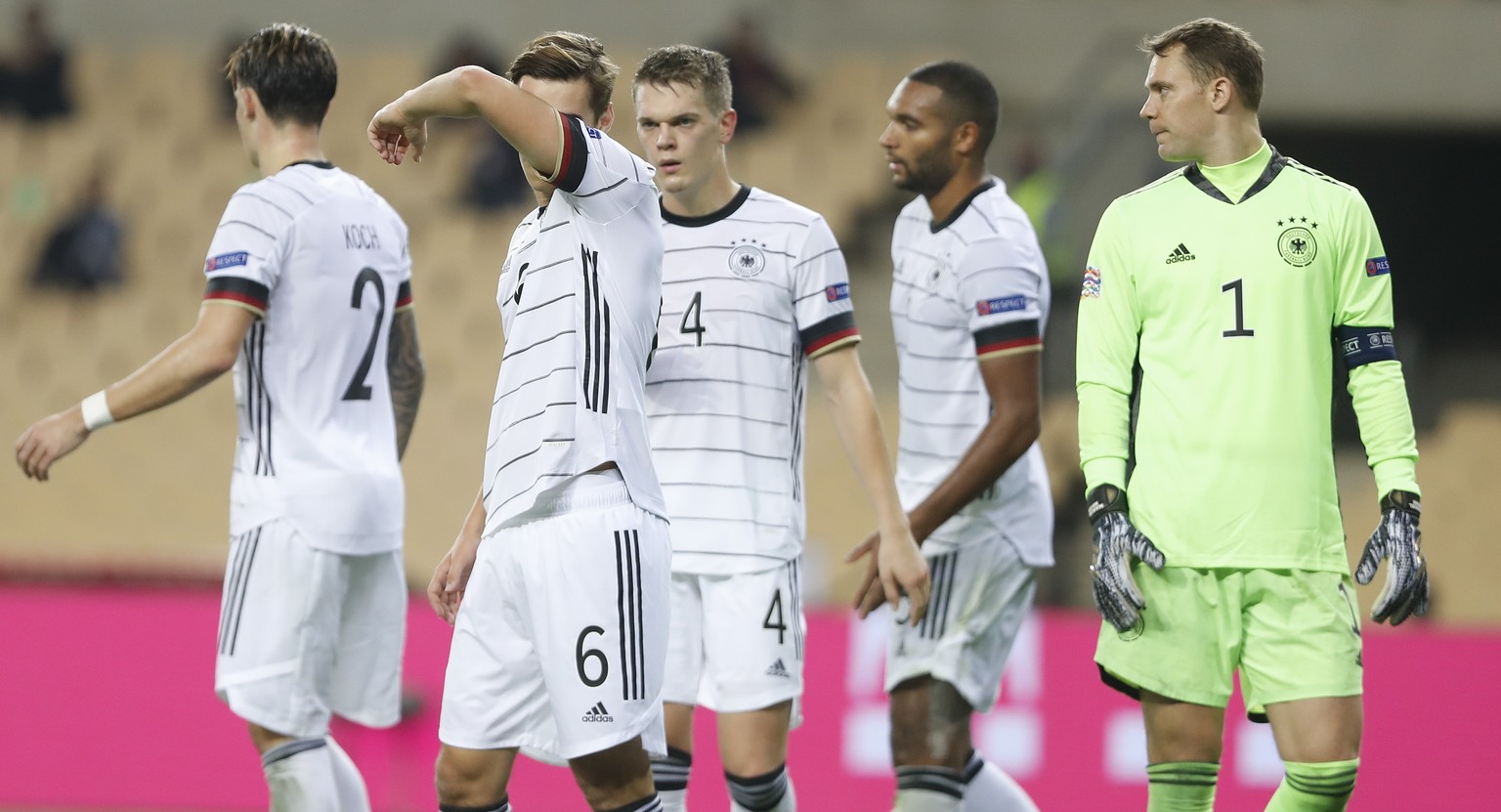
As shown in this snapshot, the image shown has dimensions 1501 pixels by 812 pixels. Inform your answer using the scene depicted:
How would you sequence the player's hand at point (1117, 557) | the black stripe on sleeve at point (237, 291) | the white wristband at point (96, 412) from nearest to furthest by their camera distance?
the player's hand at point (1117, 557) < the white wristband at point (96, 412) < the black stripe on sleeve at point (237, 291)

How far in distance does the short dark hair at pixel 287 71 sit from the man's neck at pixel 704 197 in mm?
1018

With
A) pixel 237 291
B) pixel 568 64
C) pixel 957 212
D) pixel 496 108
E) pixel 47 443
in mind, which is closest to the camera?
pixel 496 108

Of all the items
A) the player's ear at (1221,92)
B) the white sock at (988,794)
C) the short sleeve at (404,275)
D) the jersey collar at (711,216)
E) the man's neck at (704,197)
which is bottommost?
the white sock at (988,794)

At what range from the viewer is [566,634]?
150 inches

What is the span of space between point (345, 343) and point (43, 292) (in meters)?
9.23

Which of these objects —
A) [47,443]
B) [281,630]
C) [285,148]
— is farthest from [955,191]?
[47,443]

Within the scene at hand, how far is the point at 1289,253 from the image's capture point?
4.12 m

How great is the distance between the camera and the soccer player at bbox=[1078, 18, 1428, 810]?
4070 millimetres

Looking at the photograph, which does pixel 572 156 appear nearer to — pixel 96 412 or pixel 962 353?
pixel 96 412

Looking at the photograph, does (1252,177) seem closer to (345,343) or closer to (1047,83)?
(345,343)

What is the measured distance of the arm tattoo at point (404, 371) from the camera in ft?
17.1

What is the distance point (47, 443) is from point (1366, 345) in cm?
328

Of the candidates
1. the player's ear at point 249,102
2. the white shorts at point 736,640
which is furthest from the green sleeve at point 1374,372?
the player's ear at point 249,102

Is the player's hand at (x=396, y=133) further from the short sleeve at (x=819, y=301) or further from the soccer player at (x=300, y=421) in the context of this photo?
the short sleeve at (x=819, y=301)
